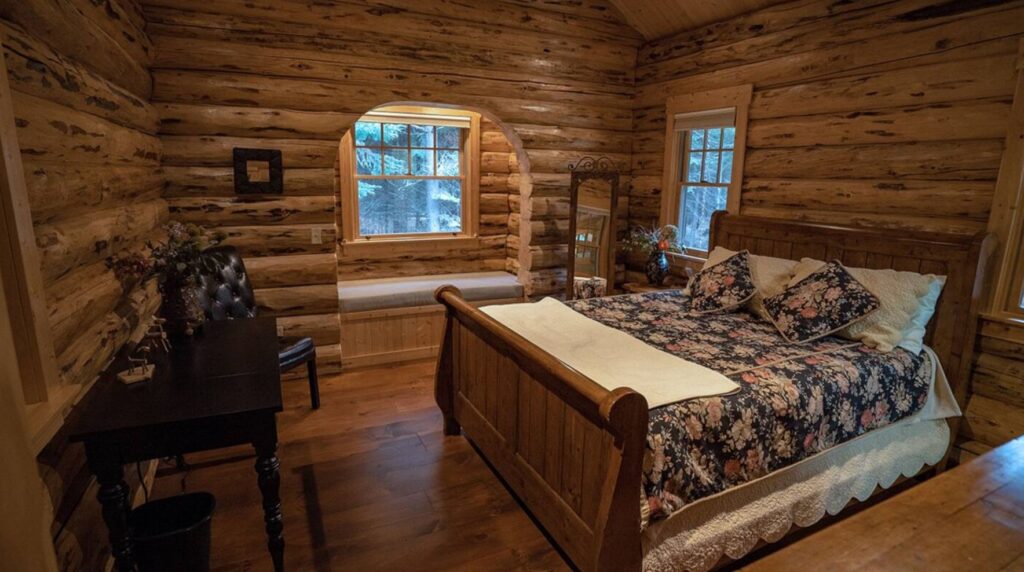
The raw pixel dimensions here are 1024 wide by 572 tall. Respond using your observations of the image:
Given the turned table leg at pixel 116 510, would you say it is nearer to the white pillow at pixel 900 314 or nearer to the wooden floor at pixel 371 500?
the wooden floor at pixel 371 500

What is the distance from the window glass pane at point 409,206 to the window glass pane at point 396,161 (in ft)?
0.27

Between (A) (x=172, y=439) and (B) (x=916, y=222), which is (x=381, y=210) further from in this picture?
(B) (x=916, y=222)

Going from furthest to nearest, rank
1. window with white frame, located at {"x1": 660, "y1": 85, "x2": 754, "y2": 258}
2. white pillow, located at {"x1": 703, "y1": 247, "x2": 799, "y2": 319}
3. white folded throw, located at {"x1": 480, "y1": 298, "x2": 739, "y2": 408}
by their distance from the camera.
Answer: window with white frame, located at {"x1": 660, "y1": 85, "x2": 754, "y2": 258}
white pillow, located at {"x1": 703, "y1": 247, "x2": 799, "y2": 319}
white folded throw, located at {"x1": 480, "y1": 298, "x2": 739, "y2": 408}

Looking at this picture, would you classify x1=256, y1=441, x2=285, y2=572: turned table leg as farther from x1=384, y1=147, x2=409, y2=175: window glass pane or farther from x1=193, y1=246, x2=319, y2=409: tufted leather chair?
x1=384, y1=147, x2=409, y2=175: window glass pane

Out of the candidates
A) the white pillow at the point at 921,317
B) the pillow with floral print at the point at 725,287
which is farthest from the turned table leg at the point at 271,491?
the white pillow at the point at 921,317

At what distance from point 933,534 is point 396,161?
4579mm

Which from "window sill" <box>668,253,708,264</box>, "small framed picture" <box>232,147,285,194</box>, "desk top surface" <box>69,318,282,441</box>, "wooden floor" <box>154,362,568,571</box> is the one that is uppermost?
"small framed picture" <box>232,147,285,194</box>

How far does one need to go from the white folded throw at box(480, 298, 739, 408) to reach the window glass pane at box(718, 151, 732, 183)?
6.69 feet

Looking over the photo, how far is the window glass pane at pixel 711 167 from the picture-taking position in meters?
4.59

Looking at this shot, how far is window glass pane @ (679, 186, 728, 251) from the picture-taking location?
4637 millimetres

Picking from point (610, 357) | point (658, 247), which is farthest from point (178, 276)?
point (658, 247)

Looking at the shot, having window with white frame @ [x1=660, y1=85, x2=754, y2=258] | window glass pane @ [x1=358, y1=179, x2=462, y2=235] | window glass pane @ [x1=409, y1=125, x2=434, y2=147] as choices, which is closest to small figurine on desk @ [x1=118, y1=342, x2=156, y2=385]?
window glass pane @ [x1=358, y1=179, x2=462, y2=235]

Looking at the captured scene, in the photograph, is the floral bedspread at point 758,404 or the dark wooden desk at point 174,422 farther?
the floral bedspread at point 758,404

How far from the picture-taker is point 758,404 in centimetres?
225
